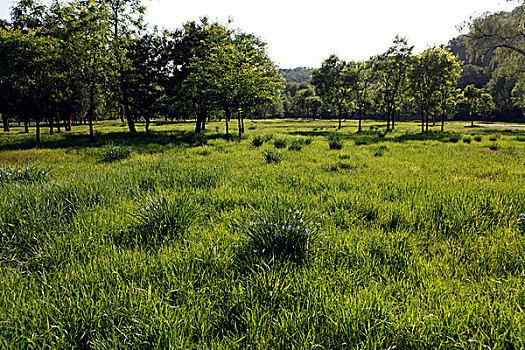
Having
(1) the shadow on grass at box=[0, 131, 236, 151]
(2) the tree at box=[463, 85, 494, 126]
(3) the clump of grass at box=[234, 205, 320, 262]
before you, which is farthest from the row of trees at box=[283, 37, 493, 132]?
(3) the clump of grass at box=[234, 205, 320, 262]

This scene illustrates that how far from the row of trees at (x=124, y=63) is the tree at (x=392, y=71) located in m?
Result: 14.6

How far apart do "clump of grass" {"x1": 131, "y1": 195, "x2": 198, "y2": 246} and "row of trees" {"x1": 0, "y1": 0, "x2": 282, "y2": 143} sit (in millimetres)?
15695

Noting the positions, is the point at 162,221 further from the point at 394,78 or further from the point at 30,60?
the point at 394,78

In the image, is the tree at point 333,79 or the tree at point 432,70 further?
the tree at point 333,79

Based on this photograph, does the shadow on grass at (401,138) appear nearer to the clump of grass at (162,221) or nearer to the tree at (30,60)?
the clump of grass at (162,221)

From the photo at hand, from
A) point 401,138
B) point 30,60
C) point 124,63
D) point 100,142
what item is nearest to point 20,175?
point 100,142

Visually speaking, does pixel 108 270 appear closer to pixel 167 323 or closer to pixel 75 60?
pixel 167 323

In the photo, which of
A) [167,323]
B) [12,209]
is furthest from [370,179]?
[12,209]

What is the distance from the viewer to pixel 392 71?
1141 inches

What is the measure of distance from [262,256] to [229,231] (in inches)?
31.4

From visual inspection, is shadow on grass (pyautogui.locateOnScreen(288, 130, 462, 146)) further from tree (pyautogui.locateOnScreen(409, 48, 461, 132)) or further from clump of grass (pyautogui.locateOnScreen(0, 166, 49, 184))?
clump of grass (pyautogui.locateOnScreen(0, 166, 49, 184))

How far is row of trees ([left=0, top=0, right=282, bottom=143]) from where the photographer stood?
1457 cm

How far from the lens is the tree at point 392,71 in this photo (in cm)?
2689

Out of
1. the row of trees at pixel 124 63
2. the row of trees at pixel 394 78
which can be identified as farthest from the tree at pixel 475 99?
the row of trees at pixel 124 63
